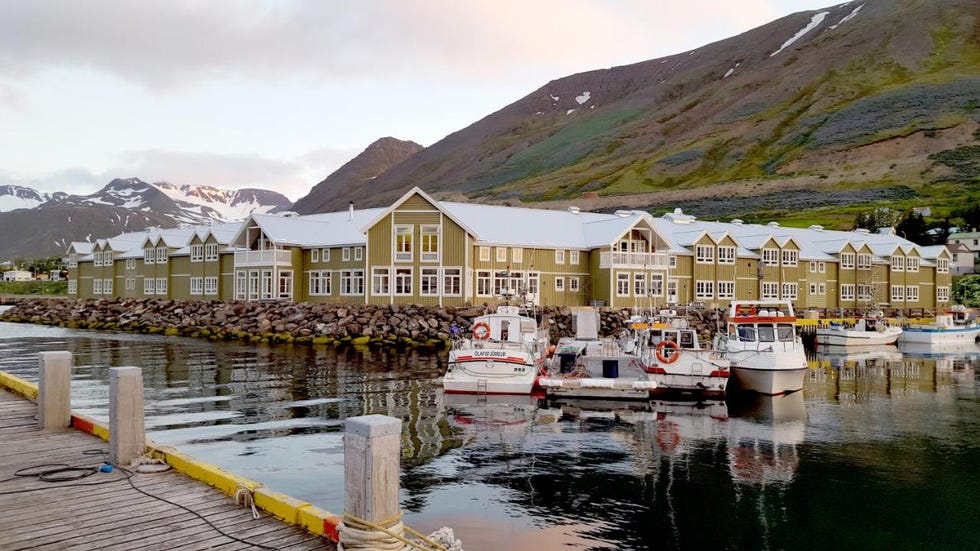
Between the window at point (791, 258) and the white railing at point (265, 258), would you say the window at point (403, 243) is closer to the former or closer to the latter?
the white railing at point (265, 258)

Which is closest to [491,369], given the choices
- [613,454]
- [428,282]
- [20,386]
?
[613,454]

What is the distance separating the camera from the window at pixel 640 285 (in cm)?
6412

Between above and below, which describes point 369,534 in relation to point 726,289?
below

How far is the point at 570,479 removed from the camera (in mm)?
17953

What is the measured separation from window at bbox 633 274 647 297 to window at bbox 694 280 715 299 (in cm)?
770

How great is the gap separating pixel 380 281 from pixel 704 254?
3218 cm

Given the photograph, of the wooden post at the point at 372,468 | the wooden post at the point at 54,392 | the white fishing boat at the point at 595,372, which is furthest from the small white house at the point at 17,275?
the wooden post at the point at 372,468

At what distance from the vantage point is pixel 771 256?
74438 millimetres

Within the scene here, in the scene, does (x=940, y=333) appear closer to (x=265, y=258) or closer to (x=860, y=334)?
(x=860, y=334)

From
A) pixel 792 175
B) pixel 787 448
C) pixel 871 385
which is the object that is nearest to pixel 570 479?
pixel 787 448

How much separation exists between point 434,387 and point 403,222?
93.7ft

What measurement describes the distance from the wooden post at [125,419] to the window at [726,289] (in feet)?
217

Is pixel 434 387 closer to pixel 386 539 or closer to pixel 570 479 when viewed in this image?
pixel 570 479

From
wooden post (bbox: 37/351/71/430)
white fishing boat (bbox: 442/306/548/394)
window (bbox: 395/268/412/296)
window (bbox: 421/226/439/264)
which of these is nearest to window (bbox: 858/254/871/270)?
window (bbox: 421/226/439/264)
